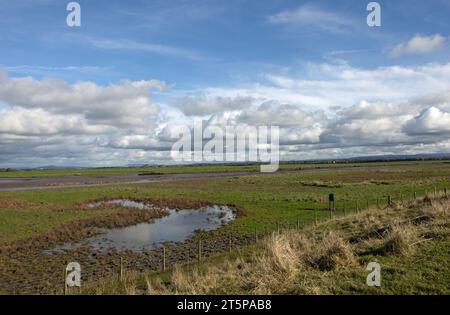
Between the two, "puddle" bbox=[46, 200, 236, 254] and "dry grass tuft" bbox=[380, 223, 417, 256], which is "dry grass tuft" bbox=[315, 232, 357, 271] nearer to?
"dry grass tuft" bbox=[380, 223, 417, 256]

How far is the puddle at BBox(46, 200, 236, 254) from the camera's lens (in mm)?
24062

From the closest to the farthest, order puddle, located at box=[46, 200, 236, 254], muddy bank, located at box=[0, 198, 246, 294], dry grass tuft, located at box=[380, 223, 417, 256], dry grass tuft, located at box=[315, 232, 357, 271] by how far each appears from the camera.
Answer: dry grass tuft, located at box=[315, 232, 357, 271]
dry grass tuft, located at box=[380, 223, 417, 256]
muddy bank, located at box=[0, 198, 246, 294]
puddle, located at box=[46, 200, 236, 254]

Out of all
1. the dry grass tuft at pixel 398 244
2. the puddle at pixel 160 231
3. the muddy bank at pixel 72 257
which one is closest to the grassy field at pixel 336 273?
the dry grass tuft at pixel 398 244

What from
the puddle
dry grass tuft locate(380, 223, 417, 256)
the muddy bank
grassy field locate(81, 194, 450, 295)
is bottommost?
the puddle

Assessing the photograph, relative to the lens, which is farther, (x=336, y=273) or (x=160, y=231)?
(x=160, y=231)

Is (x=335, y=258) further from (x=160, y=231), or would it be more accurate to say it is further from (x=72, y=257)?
(x=160, y=231)

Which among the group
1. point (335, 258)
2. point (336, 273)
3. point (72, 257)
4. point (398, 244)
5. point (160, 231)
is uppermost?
point (398, 244)

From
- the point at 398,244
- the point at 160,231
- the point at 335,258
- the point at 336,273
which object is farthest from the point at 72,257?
the point at 398,244

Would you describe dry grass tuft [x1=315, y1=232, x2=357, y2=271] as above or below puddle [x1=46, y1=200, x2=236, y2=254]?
above

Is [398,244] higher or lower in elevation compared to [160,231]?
higher

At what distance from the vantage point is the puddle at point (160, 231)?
24062mm

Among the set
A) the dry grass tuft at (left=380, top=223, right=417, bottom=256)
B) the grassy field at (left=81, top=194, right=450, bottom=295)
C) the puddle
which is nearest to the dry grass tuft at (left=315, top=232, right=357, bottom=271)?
the grassy field at (left=81, top=194, right=450, bottom=295)

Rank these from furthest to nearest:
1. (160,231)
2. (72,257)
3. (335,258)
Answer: (160,231), (72,257), (335,258)

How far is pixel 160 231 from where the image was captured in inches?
1147
